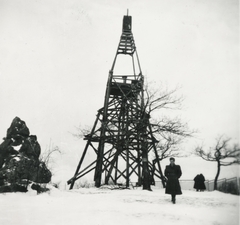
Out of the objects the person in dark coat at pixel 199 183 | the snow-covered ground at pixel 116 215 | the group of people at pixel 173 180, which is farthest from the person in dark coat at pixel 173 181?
the person in dark coat at pixel 199 183

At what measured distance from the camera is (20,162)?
38.1 feet

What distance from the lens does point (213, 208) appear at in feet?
19.1

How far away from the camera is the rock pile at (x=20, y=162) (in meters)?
10.7

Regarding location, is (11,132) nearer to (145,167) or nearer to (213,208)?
(145,167)

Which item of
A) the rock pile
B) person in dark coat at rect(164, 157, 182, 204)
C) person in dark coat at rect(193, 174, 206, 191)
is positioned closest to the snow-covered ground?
person in dark coat at rect(164, 157, 182, 204)

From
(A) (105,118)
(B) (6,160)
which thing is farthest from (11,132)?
(A) (105,118)

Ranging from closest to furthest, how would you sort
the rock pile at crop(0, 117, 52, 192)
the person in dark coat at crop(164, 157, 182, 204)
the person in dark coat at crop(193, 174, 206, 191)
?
the person in dark coat at crop(164, 157, 182, 204)
the rock pile at crop(0, 117, 52, 192)
the person in dark coat at crop(193, 174, 206, 191)

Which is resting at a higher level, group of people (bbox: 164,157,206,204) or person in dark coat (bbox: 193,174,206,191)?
group of people (bbox: 164,157,206,204)

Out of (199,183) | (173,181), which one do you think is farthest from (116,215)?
(199,183)

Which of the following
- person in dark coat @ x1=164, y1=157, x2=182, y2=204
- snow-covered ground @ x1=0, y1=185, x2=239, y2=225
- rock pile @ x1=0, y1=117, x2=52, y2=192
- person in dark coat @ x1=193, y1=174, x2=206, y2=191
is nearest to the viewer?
snow-covered ground @ x1=0, y1=185, x2=239, y2=225

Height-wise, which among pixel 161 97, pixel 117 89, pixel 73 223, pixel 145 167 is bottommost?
pixel 73 223

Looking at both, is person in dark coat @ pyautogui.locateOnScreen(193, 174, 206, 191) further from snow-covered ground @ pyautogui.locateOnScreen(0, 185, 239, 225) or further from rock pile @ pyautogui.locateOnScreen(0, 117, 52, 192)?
snow-covered ground @ pyautogui.locateOnScreen(0, 185, 239, 225)

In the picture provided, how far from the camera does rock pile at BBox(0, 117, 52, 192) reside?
10.7 m

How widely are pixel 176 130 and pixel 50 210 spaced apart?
7.06 metres
